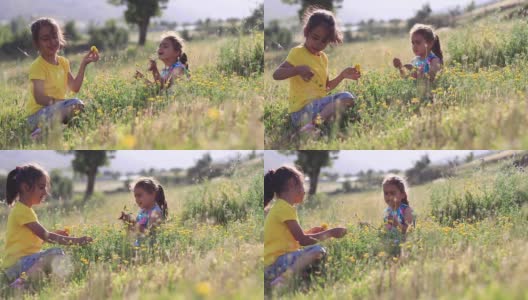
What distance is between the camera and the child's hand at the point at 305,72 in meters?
6.47

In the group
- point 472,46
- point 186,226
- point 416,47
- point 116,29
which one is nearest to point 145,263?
point 186,226

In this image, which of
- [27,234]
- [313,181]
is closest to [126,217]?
[27,234]

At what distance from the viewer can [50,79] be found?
22.0 feet

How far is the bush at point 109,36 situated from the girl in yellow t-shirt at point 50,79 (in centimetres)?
404

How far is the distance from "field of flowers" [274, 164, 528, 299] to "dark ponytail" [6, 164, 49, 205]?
2635mm

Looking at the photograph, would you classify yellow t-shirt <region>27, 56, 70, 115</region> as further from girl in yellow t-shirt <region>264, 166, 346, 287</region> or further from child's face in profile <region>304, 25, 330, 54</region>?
child's face in profile <region>304, 25, 330, 54</region>

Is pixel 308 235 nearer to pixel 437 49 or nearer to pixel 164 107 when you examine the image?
pixel 164 107

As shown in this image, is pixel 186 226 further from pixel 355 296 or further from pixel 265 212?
pixel 355 296

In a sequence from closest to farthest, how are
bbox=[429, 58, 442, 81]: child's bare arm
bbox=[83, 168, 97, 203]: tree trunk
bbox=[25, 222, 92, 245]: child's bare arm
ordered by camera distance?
bbox=[25, 222, 92, 245]: child's bare arm → bbox=[429, 58, 442, 81]: child's bare arm → bbox=[83, 168, 97, 203]: tree trunk

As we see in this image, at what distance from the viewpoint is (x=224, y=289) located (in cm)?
465

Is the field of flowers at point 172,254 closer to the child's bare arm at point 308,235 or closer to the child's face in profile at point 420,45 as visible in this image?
the child's bare arm at point 308,235

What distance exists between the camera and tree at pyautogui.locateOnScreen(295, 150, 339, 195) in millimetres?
6852

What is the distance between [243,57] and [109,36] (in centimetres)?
634

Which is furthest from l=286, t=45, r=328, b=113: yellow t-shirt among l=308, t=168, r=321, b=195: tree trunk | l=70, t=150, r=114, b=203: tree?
l=70, t=150, r=114, b=203: tree
